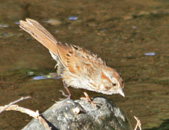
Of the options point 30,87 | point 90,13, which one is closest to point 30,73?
point 30,87

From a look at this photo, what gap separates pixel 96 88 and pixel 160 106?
1.82 m

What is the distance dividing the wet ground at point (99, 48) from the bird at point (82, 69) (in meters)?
1.12

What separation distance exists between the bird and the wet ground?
1124mm

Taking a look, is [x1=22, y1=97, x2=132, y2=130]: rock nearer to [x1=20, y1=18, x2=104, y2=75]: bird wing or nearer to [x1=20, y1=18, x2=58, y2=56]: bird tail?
[x1=20, y1=18, x2=104, y2=75]: bird wing

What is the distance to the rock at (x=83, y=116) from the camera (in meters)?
5.77

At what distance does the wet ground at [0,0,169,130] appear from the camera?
308 inches

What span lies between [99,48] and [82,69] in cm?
378

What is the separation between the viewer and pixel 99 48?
10359 millimetres

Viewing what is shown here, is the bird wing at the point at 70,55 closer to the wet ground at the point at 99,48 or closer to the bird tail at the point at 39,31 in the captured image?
the bird tail at the point at 39,31

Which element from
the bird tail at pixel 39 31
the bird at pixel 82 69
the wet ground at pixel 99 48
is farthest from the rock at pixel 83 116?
the bird tail at pixel 39 31

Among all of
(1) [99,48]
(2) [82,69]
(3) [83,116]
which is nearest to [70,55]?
(2) [82,69]

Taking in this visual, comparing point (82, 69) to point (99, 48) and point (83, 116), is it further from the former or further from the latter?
point (99, 48)

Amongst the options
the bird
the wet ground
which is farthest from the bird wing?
the wet ground

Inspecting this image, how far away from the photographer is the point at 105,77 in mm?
6172
